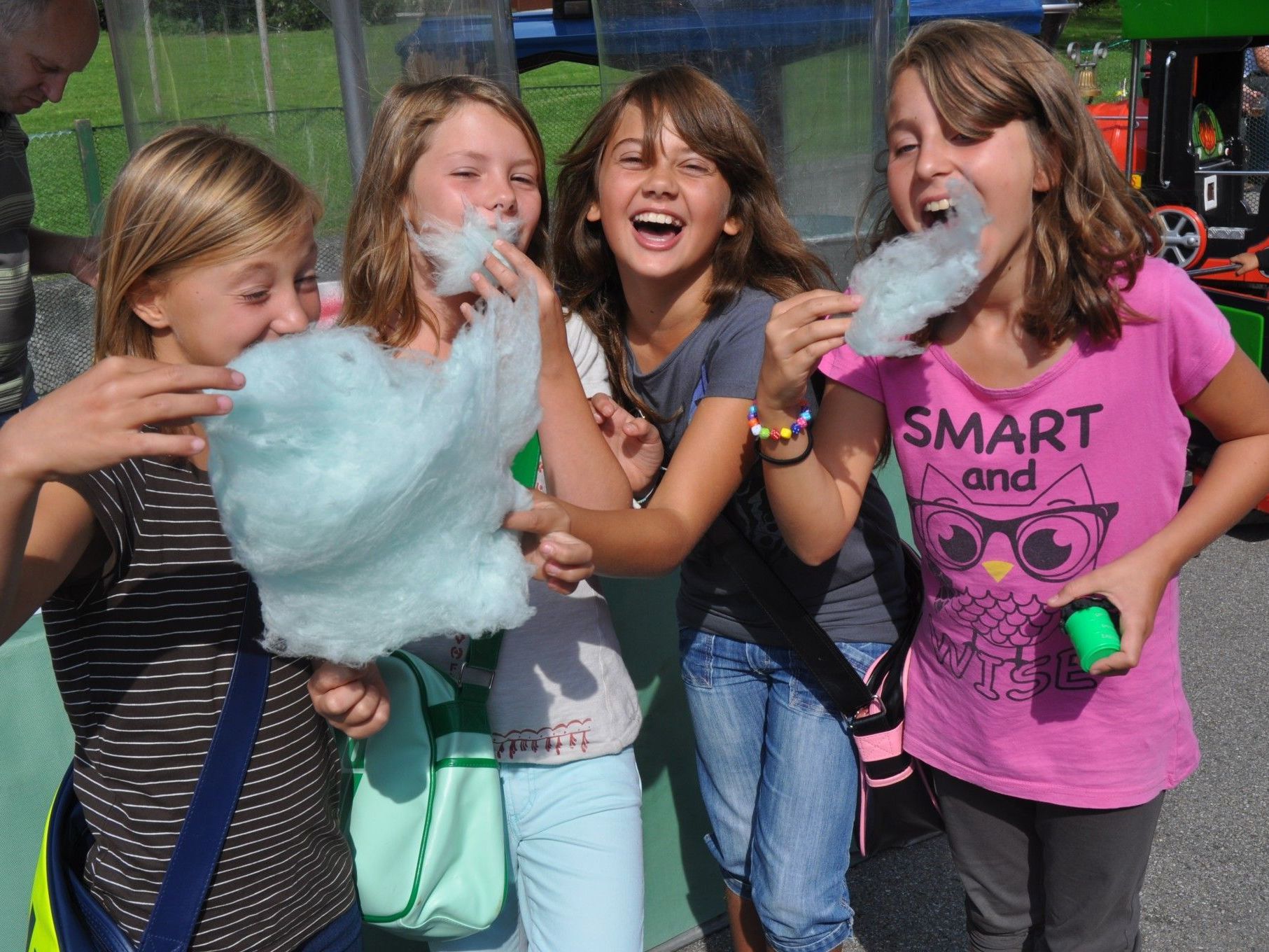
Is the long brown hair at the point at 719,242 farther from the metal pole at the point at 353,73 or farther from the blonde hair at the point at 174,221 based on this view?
the metal pole at the point at 353,73

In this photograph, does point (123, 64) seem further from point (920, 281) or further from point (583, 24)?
point (583, 24)

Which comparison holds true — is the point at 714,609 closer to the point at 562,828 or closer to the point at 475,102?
the point at 562,828

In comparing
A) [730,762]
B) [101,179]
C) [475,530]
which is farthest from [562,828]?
[101,179]

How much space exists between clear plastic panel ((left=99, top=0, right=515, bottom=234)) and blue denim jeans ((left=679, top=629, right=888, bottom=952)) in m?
1.96

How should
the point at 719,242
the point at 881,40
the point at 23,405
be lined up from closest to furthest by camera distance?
the point at 719,242, the point at 23,405, the point at 881,40

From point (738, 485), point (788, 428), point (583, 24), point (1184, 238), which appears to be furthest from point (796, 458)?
point (583, 24)

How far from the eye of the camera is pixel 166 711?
146 cm

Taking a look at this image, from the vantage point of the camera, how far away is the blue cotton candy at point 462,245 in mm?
1734

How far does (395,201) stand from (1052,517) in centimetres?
121

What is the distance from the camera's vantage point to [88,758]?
1493 millimetres

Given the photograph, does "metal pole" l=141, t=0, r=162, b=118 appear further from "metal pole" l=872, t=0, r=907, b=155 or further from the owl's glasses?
the owl's glasses

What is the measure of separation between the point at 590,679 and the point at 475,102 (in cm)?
99

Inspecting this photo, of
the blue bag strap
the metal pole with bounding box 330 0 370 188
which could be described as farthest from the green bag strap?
the metal pole with bounding box 330 0 370 188

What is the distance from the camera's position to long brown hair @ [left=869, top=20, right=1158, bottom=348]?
170cm
